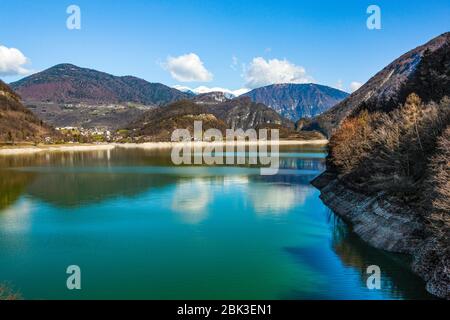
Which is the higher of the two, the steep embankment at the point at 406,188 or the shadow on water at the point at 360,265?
the steep embankment at the point at 406,188

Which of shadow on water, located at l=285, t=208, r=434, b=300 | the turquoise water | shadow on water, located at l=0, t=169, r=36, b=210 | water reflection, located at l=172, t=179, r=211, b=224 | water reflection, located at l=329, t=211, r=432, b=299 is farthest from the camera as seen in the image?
shadow on water, located at l=0, t=169, r=36, b=210

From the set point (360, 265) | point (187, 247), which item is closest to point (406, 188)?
point (360, 265)

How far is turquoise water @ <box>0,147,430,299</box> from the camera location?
24.3m

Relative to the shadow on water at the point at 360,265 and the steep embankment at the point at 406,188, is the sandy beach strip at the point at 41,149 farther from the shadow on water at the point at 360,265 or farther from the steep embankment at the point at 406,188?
the shadow on water at the point at 360,265

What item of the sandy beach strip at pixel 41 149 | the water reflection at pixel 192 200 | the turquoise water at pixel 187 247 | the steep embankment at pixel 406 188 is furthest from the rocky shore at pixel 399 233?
the sandy beach strip at pixel 41 149

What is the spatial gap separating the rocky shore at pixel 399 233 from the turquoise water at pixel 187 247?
84 centimetres

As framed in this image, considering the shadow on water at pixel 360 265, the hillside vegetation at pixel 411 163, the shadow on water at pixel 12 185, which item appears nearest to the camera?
the shadow on water at pixel 360 265

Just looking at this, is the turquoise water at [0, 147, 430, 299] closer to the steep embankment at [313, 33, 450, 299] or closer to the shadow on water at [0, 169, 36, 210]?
the shadow on water at [0, 169, 36, 210]

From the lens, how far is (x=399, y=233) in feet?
102

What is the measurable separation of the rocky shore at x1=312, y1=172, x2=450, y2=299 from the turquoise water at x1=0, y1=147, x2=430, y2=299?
839 millimetres

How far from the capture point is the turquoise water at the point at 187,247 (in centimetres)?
2428

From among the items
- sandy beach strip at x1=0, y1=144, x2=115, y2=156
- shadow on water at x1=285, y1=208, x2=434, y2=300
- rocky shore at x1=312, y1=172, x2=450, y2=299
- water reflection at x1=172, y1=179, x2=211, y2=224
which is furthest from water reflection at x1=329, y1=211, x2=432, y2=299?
sandy beach strip at x1=0, y1=144, x2=115, y2=156

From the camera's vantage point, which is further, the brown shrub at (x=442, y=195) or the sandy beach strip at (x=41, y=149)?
the sandy beach strip at (x=41, y=149)

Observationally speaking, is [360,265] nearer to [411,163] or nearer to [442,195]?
[442,195]
